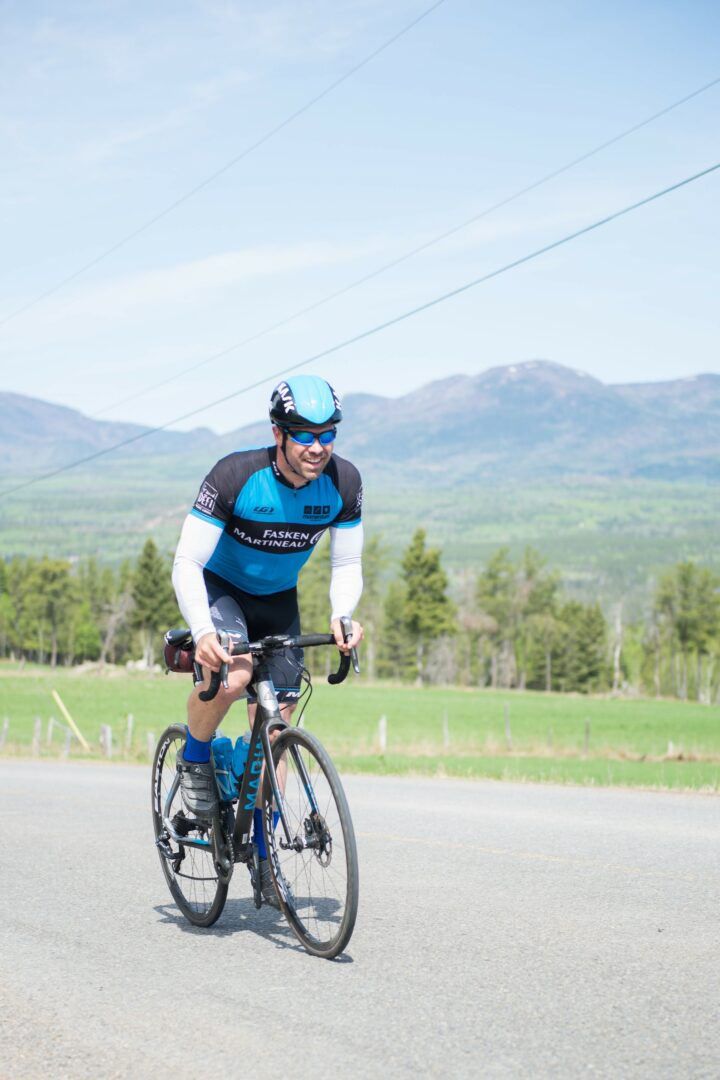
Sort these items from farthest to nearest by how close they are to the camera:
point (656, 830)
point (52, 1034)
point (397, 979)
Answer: point (656, 830), point (397, 979), point (52, 1034)

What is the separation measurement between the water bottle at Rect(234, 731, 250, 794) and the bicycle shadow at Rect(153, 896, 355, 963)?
57cm

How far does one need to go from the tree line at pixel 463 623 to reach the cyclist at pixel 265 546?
4056 inches

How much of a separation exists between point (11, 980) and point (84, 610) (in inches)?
6740

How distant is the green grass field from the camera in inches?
1276

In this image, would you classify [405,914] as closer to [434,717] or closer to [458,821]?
[458,821]

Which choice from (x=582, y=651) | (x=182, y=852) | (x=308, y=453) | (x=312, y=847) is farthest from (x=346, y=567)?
(x=582, y=651)

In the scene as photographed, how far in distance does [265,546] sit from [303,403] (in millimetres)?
668

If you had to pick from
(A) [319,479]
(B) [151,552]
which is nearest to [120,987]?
(A) [319,479]

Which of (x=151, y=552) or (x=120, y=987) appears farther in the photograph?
(x=151, y=552)

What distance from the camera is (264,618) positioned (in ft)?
19.1

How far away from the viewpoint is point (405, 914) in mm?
6008

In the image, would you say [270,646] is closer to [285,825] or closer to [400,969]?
[285,825]

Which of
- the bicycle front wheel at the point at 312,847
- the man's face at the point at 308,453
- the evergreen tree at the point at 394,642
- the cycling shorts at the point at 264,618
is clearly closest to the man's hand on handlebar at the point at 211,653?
the cycling shorts at the point at 264,618

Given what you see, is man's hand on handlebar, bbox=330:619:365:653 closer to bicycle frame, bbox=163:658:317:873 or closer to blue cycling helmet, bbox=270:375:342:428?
bicycle frame, bbox=163:658:317:873
